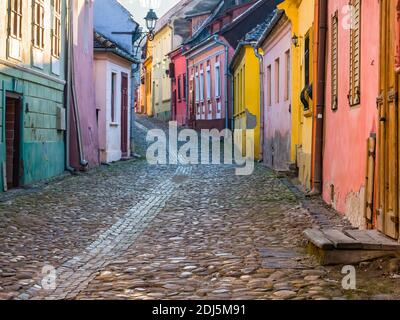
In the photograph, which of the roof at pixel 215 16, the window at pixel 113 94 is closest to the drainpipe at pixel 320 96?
the window at pixel 113 94

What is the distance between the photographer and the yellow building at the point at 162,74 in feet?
177

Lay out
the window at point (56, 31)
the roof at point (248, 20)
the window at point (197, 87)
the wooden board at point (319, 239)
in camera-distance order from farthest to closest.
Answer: the window at point (197, 87)
the roof at point (248, 20)
the window at point (56, 31)
the wooden board at point (319, 239)

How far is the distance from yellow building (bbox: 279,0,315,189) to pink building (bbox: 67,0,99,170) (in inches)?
219

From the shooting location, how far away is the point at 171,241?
8.62 m

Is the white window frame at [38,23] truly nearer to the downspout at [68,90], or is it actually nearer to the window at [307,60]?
the downspout at [68,90]

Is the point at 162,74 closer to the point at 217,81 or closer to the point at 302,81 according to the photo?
the point at 217,81

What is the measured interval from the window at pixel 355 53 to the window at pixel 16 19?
6.99 meters

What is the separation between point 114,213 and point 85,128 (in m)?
9.72

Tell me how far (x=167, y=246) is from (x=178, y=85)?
4136 cm

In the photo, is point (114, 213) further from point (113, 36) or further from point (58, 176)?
point (113, 36)

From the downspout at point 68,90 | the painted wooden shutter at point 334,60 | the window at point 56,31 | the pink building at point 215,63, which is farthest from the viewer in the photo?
the pink building at point 215,63

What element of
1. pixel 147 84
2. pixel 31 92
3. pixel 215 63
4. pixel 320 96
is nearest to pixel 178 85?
pixel 215 63

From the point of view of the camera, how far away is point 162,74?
56.6 m
